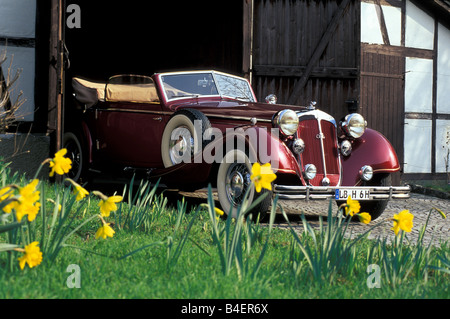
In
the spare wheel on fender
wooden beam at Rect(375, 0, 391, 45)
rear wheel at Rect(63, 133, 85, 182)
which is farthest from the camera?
wooden beam at Rect(375, 0, 391, 45)

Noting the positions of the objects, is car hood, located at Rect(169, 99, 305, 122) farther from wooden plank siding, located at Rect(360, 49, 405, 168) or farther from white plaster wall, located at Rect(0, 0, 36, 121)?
wooden plank siding, located at Rect(360, 49, 405, 168)

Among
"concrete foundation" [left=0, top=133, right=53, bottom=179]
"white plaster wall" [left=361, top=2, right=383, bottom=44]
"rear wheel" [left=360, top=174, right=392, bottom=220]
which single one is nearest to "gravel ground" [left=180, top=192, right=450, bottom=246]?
"rear wheel" [left=360, top=174, right=392, bottom=220]

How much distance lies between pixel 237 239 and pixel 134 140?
410 centimetres

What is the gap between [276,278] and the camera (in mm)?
3043

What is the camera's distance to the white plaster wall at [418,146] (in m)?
11.7

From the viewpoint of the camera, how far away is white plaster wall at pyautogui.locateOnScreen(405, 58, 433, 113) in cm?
1173

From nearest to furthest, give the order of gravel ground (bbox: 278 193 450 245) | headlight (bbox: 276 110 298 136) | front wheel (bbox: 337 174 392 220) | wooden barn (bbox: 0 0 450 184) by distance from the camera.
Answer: gravel ground (bbox: 278 193 450 245), headlight (bbox: 276 110 298 136), front wheel (bbox: 337 174 392 220), wooden barn (bbox: 0 0 450 184)

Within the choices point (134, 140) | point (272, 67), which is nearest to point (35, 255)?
point (134, 140)

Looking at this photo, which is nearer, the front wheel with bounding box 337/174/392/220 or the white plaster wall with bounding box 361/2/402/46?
the front wheel with bounding box 337/174/392/220

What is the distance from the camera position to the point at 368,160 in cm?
597

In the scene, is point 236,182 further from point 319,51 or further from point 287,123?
point 319,51

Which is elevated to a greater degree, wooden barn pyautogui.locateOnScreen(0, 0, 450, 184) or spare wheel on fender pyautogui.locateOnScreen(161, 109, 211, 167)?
wooden barn pyautogui.locateOnScreen(0, 0, 450, 184)

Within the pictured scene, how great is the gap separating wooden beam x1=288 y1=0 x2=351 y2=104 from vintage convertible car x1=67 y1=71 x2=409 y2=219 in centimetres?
246
